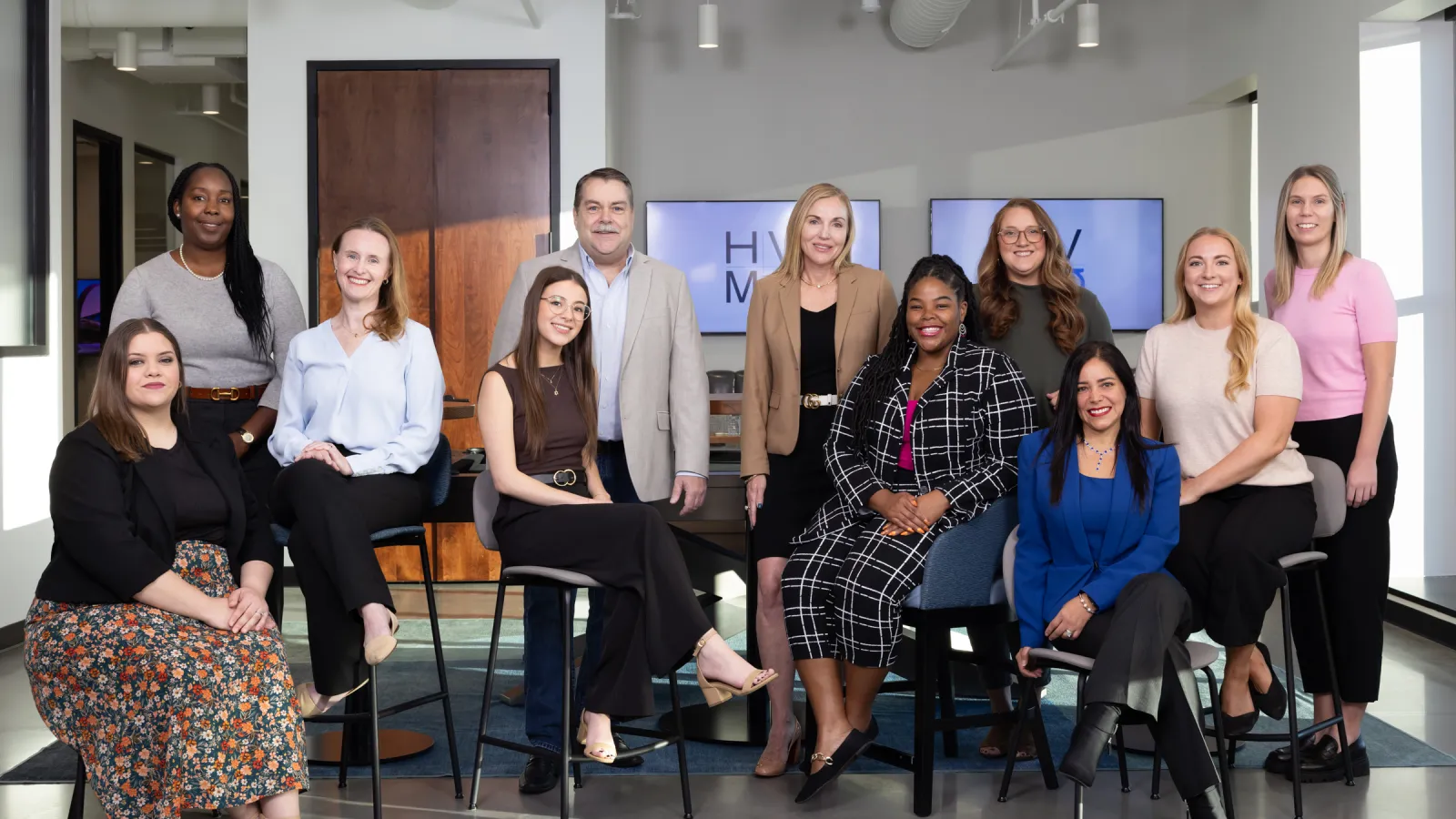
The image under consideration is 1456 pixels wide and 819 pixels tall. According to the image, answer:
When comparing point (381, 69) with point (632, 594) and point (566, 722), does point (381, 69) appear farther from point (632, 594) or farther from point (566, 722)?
point (566, 722)

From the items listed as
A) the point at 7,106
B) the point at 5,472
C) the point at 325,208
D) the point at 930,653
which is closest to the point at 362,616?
the point at 930,653

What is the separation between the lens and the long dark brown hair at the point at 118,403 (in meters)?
2.80

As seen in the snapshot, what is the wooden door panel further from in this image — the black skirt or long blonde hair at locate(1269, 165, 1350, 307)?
long blonde hair at locate(1269, 165, 1350, 307)

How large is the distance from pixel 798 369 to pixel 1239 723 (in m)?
1.54

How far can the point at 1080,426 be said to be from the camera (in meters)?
3.15

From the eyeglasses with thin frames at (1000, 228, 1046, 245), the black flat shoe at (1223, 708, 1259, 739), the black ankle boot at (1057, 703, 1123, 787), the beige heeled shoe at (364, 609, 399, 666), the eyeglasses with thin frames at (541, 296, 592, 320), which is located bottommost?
the black flat shoe at (1223, 708, 1259, 739)

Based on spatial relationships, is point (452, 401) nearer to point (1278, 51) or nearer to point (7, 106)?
point (7, 106)

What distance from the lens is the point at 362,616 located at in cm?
297

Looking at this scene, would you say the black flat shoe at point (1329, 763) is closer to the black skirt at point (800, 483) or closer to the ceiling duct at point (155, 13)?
the black skirt at point (800, 483)

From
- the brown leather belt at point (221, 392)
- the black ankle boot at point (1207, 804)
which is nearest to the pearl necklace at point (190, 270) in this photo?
the brown leather belt at point (221, 392)

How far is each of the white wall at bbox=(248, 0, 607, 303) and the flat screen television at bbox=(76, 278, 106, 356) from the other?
10.8 feet

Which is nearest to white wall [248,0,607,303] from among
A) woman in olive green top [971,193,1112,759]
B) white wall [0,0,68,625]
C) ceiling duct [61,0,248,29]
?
ceiling duct [61,0,248,29]

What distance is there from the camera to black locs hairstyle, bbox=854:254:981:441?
135 inches

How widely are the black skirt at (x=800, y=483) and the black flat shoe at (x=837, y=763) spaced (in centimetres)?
61
